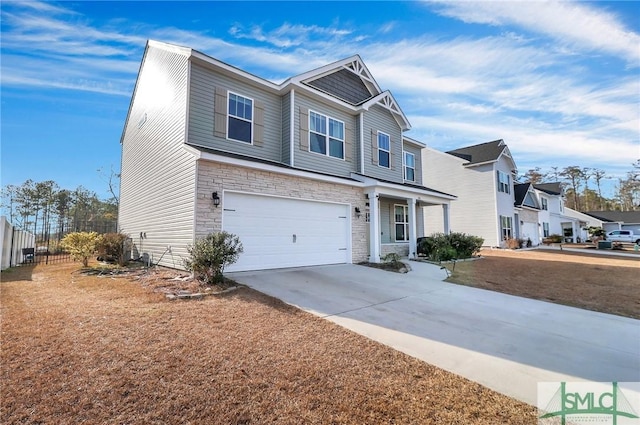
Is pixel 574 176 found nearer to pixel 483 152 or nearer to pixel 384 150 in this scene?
pixel 483 152

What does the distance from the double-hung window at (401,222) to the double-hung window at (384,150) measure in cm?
242

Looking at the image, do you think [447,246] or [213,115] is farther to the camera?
[447,246]

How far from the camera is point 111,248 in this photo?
11.3 metres

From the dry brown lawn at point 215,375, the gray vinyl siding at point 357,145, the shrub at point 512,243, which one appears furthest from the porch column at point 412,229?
the shrub at point 512,243

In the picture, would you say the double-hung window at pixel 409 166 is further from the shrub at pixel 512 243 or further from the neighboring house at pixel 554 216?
the neighboring house at pixel 554 216

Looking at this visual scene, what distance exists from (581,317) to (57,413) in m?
8.12

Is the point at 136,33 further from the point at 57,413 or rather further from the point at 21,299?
the point at 57,413

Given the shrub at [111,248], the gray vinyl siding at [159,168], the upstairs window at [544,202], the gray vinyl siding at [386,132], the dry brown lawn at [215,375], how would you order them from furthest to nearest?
the upstairs window at [544,202] < the gray vinyl siding at [386,132] < the shrub at [111,248] < the gray vinyl siding at [159,168] < the dry brown lawn at [215,375]

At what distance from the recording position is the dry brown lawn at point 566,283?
704 centimetres

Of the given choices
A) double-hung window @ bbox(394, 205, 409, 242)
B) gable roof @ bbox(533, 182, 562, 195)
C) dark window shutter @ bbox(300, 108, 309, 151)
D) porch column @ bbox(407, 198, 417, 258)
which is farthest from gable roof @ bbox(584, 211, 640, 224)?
dark window shutter @ bbox(300, 108, 309, 151)

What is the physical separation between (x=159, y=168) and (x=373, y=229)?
831 centimetres

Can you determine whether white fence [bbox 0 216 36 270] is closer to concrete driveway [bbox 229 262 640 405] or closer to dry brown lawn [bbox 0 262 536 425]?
dry brown lawn [bbox 0 262 536 425]

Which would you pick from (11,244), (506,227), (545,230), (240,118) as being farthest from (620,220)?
(11,244)

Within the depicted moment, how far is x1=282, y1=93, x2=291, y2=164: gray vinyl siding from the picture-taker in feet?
35.2
